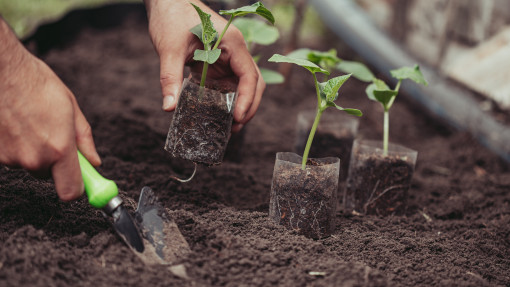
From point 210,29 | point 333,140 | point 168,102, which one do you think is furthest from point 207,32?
point 333,140

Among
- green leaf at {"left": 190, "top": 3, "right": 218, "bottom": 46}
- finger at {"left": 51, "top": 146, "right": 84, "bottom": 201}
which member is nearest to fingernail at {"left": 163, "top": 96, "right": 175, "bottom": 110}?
green leaf at {"left": 190, "top": 3, "right": 218, "bottom": 46}

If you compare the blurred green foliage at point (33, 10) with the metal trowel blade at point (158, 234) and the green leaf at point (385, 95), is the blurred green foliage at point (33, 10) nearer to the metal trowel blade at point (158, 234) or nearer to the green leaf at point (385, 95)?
the metal trowel blade at point (158, 234)

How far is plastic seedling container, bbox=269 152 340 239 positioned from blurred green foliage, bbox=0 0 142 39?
2.74 meters

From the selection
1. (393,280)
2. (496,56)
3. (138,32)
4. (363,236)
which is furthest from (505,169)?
(138,32)

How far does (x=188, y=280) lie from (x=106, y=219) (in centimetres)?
36

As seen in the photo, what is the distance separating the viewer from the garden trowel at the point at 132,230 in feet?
4.55

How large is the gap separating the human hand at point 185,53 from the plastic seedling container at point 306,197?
13.0 inches

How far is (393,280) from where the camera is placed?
1.44 metres

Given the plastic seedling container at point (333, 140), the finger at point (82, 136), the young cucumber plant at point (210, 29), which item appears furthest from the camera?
the plastic seedling container at point (333, 140)

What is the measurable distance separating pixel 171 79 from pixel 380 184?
0.92m

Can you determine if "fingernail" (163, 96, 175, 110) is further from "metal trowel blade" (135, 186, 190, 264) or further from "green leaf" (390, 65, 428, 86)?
"green leaf" (390, 65, 428, 86)

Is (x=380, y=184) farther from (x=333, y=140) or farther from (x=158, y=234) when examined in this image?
(x=158, y=234)

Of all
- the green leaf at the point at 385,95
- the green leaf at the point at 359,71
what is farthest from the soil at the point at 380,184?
the green leaf at the point at 359,71

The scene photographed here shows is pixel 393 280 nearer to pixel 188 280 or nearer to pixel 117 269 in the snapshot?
pixel 188 280
